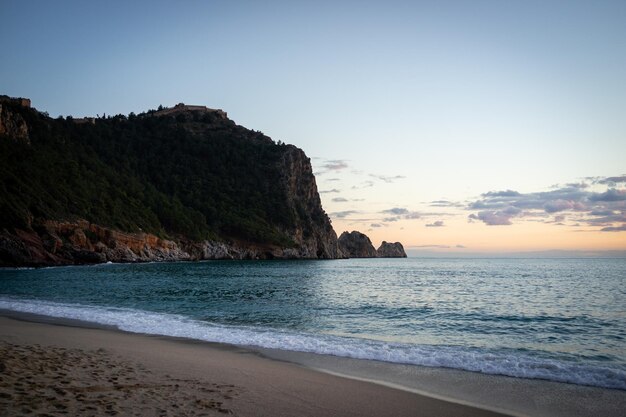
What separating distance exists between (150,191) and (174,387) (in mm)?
123306

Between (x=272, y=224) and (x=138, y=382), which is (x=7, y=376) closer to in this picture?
(x=138, y=382)

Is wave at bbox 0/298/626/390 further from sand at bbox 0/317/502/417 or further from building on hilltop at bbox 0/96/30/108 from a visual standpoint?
building on hilltop at bbox 0/96/30/108

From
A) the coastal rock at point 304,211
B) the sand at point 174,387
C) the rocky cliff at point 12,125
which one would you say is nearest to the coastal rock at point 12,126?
the rocky cliff at point 12,125

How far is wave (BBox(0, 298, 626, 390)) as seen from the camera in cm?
1022

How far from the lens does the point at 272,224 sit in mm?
145375

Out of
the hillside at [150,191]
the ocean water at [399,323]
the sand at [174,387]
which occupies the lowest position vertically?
the ocean water at [399,323]

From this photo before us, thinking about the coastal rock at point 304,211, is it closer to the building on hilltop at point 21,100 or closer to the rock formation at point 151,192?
the rock formation at point 151,192

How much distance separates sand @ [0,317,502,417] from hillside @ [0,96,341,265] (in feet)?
193

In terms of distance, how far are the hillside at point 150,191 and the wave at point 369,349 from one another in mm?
50908

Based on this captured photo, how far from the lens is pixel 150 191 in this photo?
400 feet

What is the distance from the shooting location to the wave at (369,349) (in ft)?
33.5

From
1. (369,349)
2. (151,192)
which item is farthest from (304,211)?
(369,349)

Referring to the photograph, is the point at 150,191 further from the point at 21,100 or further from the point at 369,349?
the point at 369,349

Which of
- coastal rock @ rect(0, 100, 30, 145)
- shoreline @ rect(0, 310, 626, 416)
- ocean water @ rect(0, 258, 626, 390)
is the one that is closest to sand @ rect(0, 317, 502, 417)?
shoreline @ rect(0, 310, 626, 416)
